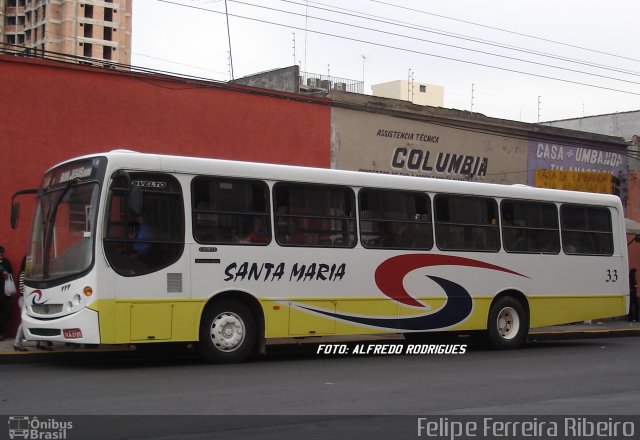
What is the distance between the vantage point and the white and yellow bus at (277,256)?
12258 millimetres

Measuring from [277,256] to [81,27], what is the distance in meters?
98.8

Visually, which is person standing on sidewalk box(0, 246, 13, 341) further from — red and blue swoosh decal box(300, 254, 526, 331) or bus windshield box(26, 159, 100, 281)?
red and blue swoosh decal box(300, 254, 526, 331)

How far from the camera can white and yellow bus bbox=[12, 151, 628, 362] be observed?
12.3 m

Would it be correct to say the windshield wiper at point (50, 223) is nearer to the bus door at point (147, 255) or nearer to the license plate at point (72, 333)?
the bus door at point (147, 255)

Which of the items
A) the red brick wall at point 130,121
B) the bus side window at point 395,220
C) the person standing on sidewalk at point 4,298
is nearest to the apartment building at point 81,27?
the red brick wall at point 130,121

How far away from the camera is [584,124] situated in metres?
36.5

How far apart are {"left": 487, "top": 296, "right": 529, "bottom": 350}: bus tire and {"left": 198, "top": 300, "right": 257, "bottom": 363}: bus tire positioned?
5310 mm

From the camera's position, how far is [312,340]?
17672 mm

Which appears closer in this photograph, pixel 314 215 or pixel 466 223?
pixel 314 215

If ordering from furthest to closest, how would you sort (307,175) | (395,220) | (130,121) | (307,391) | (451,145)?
(451,145) → (130,121) → (395,220) → (307,175) → (307,391)

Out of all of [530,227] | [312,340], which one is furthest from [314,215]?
[530,227]

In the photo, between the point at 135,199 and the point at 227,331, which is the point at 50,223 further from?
the point at 227,331

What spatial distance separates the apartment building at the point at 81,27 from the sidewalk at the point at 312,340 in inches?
3447

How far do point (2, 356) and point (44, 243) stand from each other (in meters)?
1.99
